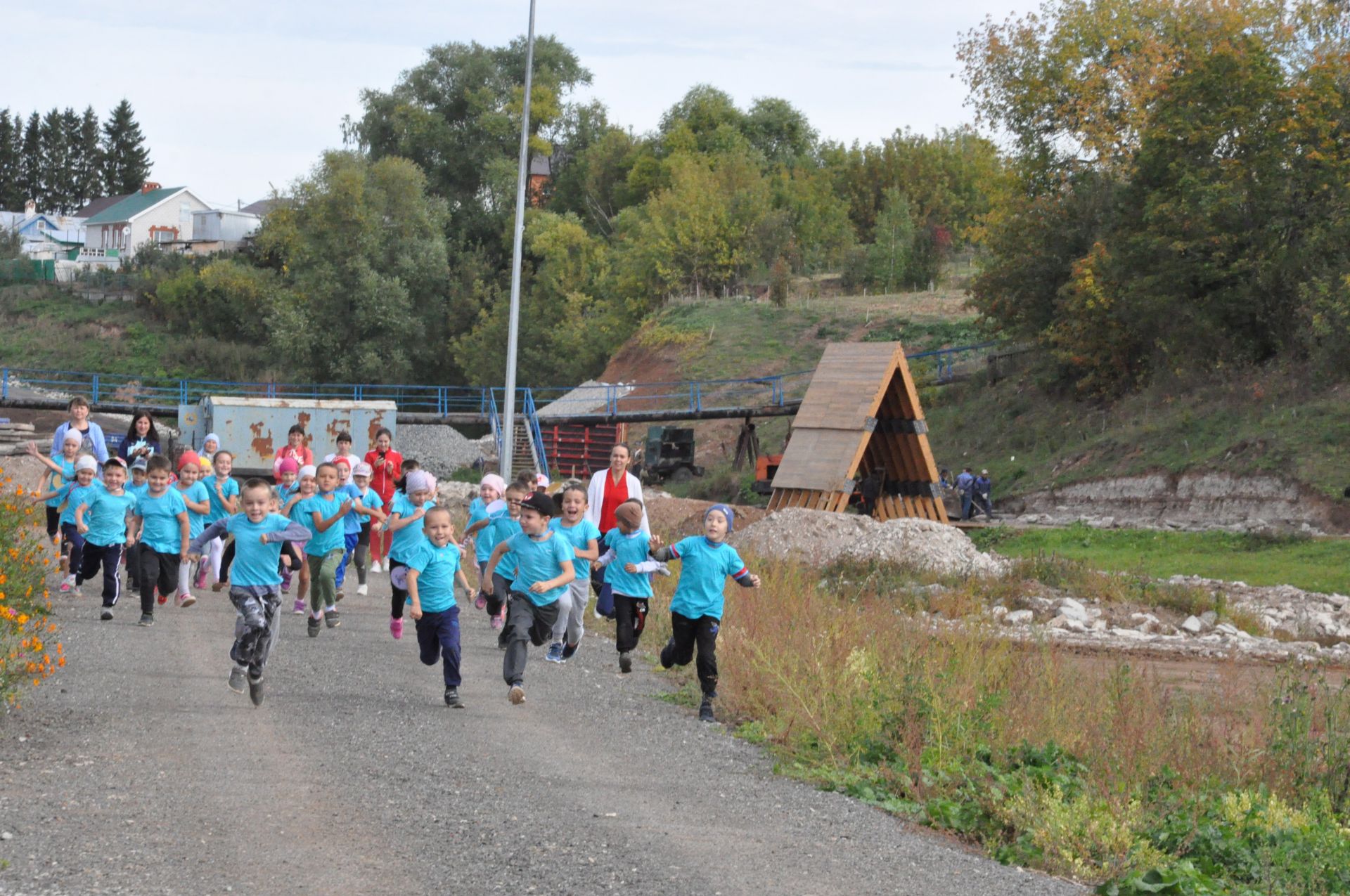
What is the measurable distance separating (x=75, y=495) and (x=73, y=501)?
2.6 inches

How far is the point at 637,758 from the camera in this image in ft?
30.3

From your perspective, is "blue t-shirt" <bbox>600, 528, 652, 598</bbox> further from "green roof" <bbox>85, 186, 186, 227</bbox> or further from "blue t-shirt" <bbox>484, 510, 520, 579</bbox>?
"green roof" <bbox>85, 186, 186, 227</bbox>

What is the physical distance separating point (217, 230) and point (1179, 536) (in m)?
88.7

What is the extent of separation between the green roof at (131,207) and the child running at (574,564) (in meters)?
Answer: 104

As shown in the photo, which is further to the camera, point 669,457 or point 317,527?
point 669,457

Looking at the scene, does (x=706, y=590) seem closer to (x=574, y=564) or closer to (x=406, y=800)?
(x=574, y=564)

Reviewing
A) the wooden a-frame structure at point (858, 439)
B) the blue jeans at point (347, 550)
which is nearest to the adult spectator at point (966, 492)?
the wooden a-frame structure at point (858, 439)

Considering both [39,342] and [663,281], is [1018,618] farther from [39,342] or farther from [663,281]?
[39,342]

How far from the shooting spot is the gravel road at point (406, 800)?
6.44 metres

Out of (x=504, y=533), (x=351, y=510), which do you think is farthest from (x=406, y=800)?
(x=351, y=510)

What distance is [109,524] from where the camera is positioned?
14352 mm

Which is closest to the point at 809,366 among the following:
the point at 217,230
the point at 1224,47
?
the point at 1224,47

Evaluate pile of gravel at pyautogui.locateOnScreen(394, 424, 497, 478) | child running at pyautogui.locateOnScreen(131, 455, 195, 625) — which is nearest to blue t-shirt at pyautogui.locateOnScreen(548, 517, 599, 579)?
child running at pyautogui.locateOnScreen(131, 455, 195, 625)

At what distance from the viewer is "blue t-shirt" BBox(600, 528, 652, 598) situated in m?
12.0
